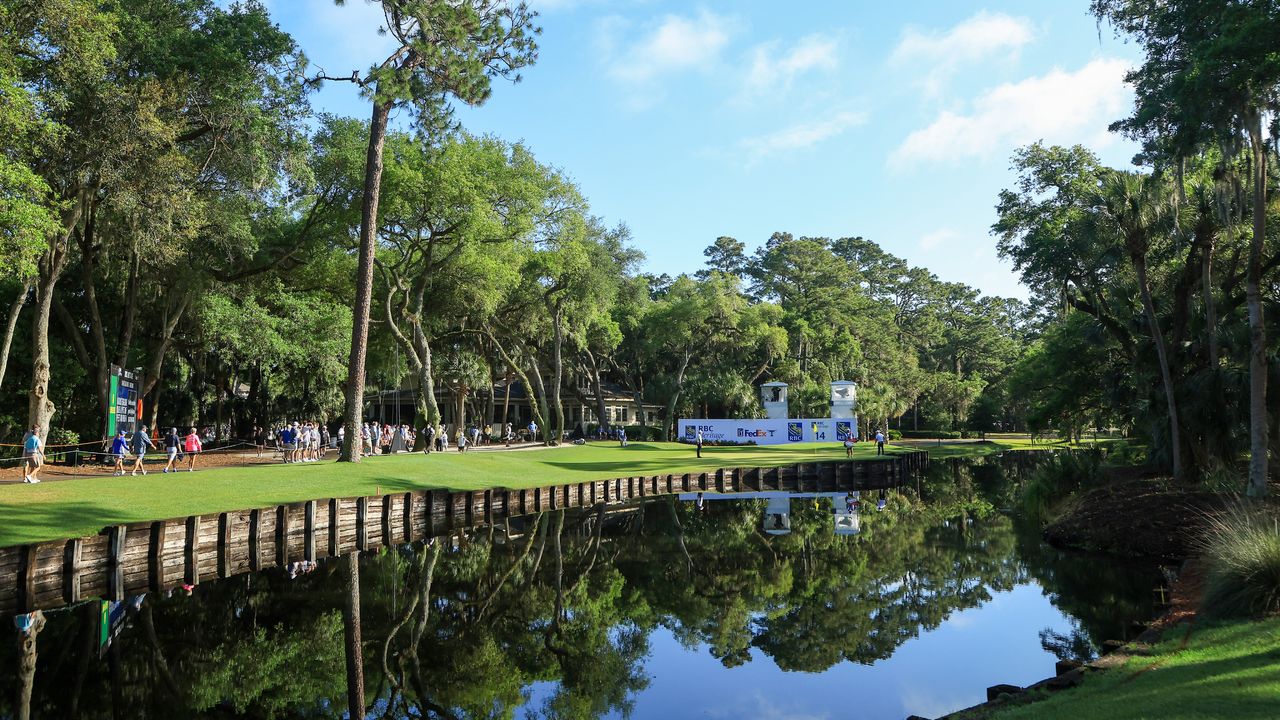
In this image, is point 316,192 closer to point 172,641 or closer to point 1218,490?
A: point 172,641

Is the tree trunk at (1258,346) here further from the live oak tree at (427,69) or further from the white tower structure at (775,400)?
the white tower structure at (775,400)

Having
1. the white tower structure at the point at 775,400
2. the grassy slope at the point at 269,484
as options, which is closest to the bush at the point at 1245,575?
the grassy slope at the point at 269,484

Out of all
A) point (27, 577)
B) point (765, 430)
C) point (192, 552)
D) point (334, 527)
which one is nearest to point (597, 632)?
point (192, 552)

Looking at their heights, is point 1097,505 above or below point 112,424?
below

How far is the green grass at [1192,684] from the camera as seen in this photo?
609 cm

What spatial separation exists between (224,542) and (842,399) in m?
45.2

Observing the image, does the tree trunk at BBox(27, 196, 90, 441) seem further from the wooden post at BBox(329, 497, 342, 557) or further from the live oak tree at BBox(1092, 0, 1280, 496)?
the live oak tree at BBox(1092, 0, 1280, 496)

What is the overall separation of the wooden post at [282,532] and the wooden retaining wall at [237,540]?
0.02m

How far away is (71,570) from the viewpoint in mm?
13383

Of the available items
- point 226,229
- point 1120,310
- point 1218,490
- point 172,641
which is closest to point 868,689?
point 172,641

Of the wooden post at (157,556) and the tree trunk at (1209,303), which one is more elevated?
the tree trunk at (1209,303)

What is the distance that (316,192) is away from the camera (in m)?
32.4

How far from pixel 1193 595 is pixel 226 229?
27.3 meters

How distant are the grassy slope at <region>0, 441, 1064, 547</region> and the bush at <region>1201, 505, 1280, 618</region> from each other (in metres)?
18.1
